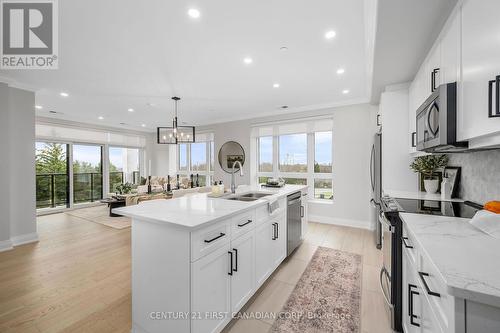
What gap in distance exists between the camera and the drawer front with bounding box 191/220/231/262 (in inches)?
50.2

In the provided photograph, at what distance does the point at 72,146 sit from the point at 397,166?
8.08 meters

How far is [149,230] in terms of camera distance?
1.45 metres

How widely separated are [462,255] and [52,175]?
320 inches

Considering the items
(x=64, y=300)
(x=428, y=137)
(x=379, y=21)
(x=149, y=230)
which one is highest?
(x=379, y=21)

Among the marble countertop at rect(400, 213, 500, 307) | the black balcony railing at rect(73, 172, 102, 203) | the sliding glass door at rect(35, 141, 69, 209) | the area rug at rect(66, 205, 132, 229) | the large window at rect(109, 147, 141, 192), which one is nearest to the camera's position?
the marble countertop at rect(400, 213, 500, 307)

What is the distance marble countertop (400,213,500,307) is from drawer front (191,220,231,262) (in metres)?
1.16

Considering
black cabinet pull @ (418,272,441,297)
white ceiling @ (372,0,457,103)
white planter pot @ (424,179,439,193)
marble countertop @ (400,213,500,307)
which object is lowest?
black cabinet pull @ (418,272,441,297)

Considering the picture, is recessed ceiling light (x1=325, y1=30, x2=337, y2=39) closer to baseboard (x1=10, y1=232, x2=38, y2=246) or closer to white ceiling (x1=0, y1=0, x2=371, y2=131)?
white ceiling (x1=0, y1=0, x2=371, y2=131)

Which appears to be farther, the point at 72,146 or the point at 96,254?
Result: the point at 72,146

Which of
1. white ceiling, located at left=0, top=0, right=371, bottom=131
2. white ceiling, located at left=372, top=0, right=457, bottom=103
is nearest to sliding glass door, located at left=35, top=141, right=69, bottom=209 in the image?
white ceiling, located at left=0, top=0, right=371, bottom=131

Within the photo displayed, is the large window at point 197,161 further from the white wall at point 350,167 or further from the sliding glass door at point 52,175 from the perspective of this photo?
the white wall at point 350,167

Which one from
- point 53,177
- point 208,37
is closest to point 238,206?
point 208,37

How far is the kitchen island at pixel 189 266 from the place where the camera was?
1.28 m

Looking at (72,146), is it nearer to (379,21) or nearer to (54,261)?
(54,261)
